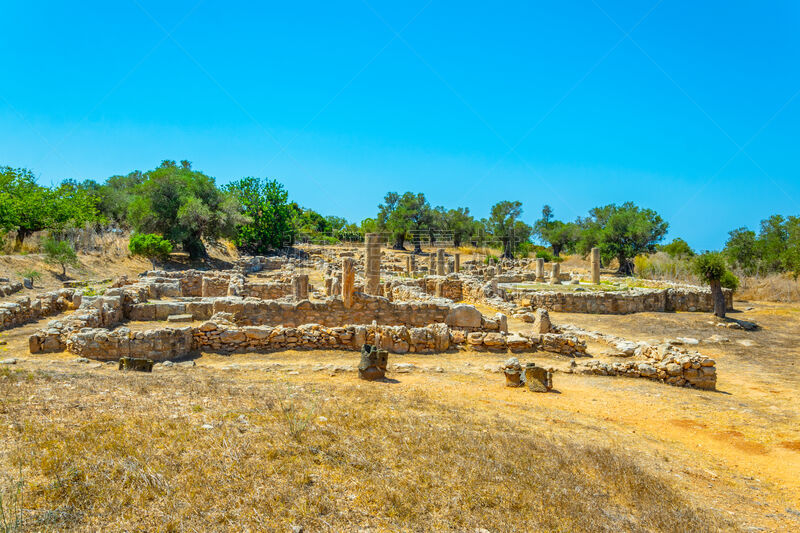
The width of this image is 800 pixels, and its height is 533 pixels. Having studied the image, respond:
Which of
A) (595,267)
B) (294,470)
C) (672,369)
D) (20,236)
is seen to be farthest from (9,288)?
(595,267)

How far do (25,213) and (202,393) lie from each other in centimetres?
3113

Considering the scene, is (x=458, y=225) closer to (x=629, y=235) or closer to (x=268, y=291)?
(x=629, y=235)

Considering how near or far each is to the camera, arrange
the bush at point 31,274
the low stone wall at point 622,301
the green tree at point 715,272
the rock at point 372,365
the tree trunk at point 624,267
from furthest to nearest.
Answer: the tree trunk at point 624,267 < the low stone wall at point 622,301 < the bush at point 31,274 < the green tree at point 715,272 < the rock at point 372,365

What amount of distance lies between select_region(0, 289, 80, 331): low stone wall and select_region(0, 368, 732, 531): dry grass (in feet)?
28.2

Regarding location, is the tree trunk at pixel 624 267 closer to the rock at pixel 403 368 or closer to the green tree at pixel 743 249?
the green tree at pixel 743 249

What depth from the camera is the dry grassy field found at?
3762 mm

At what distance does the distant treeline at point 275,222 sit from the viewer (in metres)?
32.2

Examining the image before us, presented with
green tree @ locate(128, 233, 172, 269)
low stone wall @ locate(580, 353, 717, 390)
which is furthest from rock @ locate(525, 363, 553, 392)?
green tree @ locate(128, 233, 172, 269)

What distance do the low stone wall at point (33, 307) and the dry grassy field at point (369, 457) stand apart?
229 inches

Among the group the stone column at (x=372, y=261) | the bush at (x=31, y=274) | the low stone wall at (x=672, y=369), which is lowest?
the low stone wall at (x=672, y=369)

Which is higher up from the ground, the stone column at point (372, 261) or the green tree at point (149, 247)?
the green tree at point (149, 247)

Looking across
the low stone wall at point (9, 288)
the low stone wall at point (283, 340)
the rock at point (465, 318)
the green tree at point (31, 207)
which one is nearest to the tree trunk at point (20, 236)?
the green tree at point (31, 207)

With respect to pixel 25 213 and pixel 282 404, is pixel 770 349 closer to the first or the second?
pixel 282 404

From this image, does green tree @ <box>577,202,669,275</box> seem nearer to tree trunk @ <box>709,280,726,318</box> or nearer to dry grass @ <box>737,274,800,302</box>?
dry grass @ <box>737,274,800,302</box>
